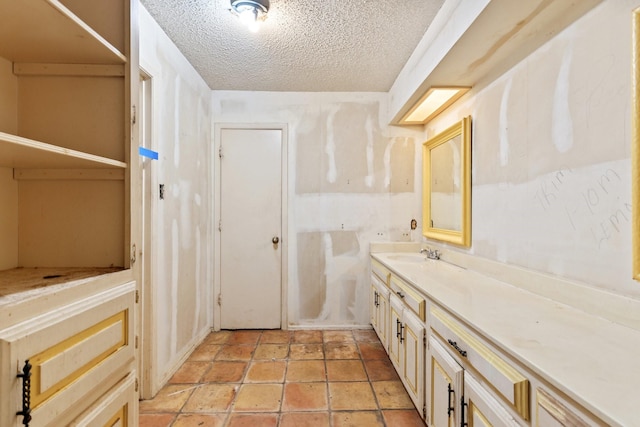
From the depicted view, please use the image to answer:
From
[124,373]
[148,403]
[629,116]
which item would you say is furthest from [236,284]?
[629,116]

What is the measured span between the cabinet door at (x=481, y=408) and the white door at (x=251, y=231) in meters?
2.26

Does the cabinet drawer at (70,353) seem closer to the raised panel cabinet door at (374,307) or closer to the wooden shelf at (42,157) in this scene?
the wooden shelf at (42,157)

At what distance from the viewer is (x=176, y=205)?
241cm

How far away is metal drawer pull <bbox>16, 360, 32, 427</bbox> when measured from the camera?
0.74m

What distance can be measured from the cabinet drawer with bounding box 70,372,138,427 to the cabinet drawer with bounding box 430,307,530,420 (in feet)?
4.26

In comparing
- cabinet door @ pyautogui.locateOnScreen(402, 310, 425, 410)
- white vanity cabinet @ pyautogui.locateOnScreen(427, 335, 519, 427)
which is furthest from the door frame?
white vanity cabinet @ pyautogui.locateOnScreen(427, 335, 519, 427)

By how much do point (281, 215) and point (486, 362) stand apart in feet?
7.97

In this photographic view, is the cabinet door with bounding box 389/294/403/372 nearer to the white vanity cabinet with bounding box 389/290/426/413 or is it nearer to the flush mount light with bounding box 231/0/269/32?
the white vanity cabinet with bounding box 389/290/426/413

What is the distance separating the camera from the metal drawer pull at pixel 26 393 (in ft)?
2.41

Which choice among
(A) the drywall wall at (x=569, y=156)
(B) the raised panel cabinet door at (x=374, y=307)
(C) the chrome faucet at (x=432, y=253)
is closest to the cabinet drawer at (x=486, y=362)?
(A) the drywall wall at (x=569, y=156)

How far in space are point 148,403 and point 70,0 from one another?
7.36 feet

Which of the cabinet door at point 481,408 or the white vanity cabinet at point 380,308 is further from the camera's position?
the white vanity cabinet at point 380,308

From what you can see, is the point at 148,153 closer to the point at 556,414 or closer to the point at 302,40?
the point at 302,40

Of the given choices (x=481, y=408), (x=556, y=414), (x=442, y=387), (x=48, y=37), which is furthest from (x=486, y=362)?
(x=48, y=37)
